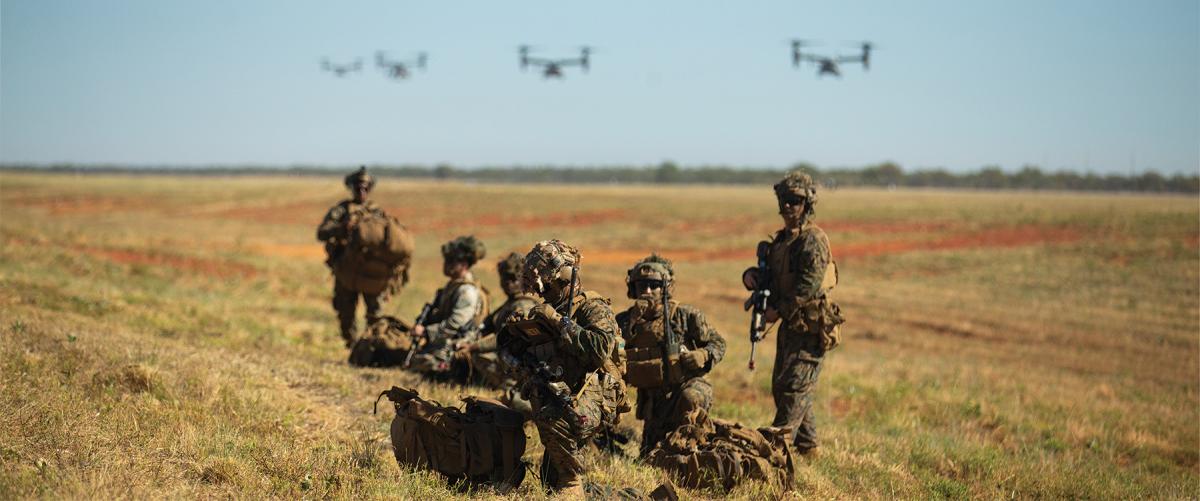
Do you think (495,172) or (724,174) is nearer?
(724,174)

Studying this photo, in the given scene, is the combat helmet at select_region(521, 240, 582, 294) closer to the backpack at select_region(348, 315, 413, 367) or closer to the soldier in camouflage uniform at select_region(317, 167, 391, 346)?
the backpack at select_region(348, 315, 413, 367)

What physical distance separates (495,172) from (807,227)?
631 ft

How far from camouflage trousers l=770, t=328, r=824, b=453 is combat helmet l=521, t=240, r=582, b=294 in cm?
278

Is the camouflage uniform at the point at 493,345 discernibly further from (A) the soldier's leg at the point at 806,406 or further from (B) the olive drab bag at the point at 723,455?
(A) the soldier's leg at the point at 806,406

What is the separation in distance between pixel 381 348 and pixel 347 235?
87.2 inches

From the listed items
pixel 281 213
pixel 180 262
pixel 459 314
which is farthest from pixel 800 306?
pixel 281 213

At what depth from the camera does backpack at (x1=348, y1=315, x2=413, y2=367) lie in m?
10.5

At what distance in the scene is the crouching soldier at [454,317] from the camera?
9.57 m

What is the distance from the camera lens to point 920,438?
9117 millimetres

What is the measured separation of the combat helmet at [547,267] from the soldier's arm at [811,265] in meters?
2.63

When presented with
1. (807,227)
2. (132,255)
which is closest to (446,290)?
(807,227)

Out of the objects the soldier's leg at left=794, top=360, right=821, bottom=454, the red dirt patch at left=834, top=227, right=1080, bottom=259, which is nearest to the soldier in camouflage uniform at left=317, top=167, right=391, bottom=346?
the soldier's leg at left=794, top=360, right=821, bottom=454

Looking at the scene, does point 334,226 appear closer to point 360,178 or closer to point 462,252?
point 360,178

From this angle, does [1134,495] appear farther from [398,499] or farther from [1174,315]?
[1174,315]
